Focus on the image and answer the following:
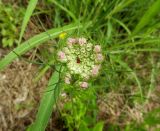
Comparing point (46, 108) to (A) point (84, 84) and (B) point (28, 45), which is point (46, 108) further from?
(B) point (28, 45)

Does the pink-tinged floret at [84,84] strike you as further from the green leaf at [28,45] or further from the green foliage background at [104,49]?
the green leaf at [28,45]

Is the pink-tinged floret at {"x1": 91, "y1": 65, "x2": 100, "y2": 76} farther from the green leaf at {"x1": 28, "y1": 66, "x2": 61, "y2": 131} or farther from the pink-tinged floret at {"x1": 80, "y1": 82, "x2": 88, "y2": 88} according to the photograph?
the green leaf at {"x1": 28, "y1": 66, "x2": 61, "y2": 131}

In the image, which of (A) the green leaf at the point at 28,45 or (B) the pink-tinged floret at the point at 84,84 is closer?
(B) the pink-tinged floret at the point at 84,84

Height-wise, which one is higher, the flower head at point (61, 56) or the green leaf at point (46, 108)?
the flower head at point (61, 56)

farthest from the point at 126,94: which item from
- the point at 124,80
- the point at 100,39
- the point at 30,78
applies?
the point at 100,39

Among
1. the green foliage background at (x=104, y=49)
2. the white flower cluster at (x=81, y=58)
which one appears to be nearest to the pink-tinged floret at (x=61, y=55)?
the white flower cluster at (x=81, y=58)

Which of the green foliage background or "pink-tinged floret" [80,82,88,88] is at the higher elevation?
the green foliage background

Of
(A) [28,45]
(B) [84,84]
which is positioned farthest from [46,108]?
(A) [28,45]

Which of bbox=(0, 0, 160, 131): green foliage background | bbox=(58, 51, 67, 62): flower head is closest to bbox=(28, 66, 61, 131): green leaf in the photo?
bbox=(0, 0, 160, 131): green foliage background

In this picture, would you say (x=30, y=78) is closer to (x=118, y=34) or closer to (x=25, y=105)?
(x=25, y=105)
